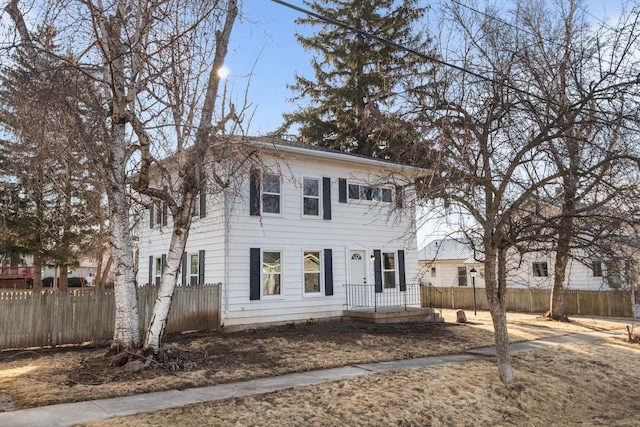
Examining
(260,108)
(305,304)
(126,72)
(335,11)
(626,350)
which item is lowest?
(626,350)

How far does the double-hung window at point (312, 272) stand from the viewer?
1468 cm

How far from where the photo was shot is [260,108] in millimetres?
9062

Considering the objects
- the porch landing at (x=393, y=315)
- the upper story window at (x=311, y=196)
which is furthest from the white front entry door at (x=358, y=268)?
the upper story window at (x=311, y=196)

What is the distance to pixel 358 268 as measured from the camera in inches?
623

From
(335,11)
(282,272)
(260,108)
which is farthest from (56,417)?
(335,11)

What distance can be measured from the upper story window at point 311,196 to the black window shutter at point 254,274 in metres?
2.37

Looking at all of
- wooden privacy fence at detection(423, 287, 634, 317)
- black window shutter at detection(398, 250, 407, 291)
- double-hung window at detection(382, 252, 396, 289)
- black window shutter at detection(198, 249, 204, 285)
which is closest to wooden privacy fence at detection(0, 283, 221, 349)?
black window shutter at detection(198, 249, 204, 285)

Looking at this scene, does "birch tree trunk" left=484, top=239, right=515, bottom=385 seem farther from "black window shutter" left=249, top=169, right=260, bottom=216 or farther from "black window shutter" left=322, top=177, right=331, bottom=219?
"black window shutter" left=322, top=177, right=331, bottom=219

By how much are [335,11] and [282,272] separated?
17.7m

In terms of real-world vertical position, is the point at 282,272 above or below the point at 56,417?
above

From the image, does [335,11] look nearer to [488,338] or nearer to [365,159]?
[365,159]

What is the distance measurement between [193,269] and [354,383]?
9004mm

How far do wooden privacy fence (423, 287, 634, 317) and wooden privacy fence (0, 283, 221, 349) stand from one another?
13259mm

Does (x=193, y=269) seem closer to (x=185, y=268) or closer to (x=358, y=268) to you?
(x=185, y=268)
